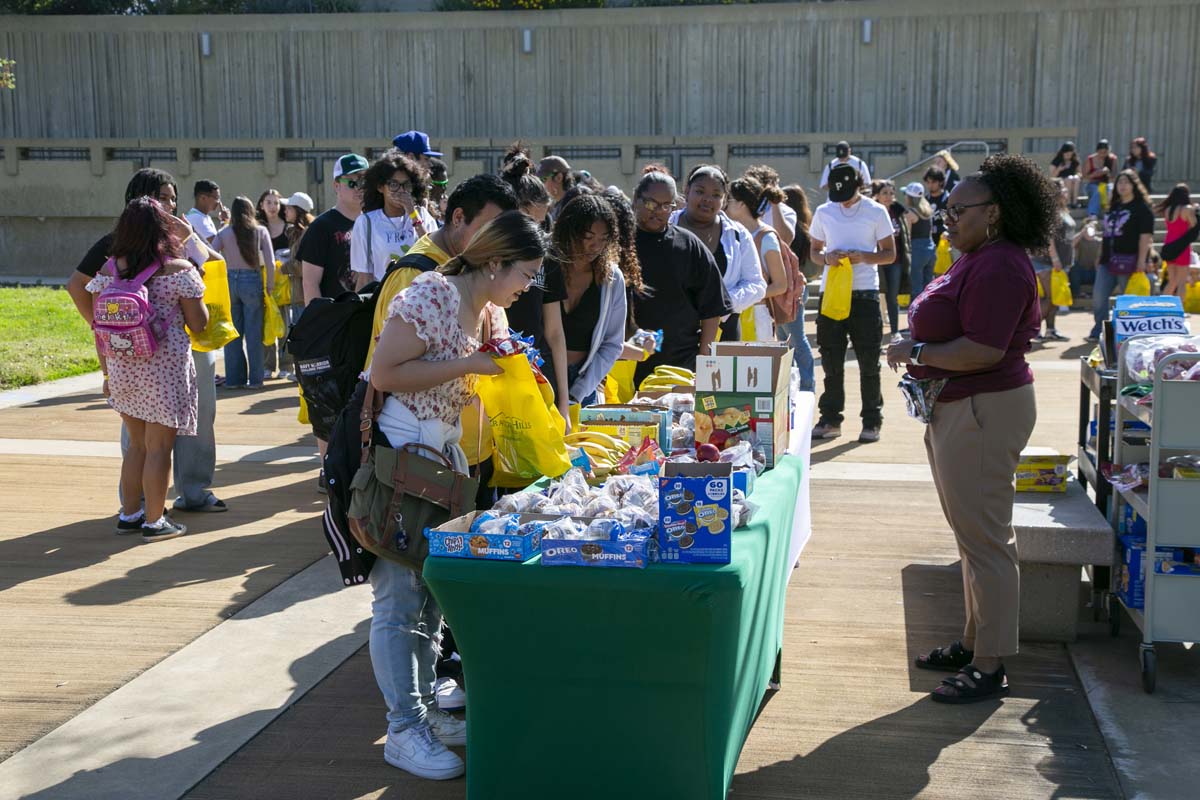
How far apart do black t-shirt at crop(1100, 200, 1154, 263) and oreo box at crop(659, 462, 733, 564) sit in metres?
12.4

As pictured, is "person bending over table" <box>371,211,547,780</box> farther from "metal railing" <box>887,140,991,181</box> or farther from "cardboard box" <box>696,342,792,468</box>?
"metal railing" <box>887,140,991,181</box>

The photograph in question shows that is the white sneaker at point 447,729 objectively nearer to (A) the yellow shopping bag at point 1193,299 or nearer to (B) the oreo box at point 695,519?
(B) the oreo box at point 695,519

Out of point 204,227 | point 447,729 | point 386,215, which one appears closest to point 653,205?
point 386,215

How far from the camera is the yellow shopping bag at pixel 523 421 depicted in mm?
4234

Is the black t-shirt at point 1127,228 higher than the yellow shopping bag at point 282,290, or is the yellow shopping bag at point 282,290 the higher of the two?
the black t-shirt at point 1127,228

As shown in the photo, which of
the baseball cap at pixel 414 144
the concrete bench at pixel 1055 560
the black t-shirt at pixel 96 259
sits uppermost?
the baseball cap at pixel 414 144

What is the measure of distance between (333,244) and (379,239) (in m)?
0.65

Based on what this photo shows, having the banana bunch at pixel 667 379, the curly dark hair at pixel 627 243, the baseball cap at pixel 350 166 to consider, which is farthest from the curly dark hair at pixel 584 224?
the baseball cap at pixel 350 166

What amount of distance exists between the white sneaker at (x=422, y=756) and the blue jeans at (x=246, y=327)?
8.45 metres

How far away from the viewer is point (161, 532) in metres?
6.74

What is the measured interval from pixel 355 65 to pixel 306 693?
98.6 feet

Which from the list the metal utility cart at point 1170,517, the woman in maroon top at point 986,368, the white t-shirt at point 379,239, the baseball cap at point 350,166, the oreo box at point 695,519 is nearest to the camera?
the oreo box at point 695,519

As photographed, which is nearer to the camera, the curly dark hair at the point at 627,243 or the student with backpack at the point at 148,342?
the curly dark hair at the point at 627,243

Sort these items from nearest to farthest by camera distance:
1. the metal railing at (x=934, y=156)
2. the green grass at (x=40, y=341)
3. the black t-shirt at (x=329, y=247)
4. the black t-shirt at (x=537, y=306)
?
the black t-shirt at (x=537, y=306)
the black t-shirt at (x=329, y=247)
the green grass at (x=40, y=341)
the metal railing at (x=934, y=156)
